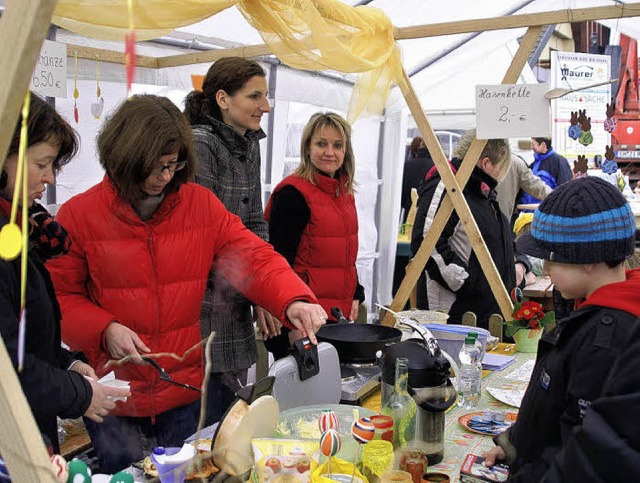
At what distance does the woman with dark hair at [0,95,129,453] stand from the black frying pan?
0.76 m

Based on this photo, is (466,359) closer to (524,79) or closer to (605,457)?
(605,457)

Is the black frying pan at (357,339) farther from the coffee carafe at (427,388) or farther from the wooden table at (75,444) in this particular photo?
the wooden table at (75,444)

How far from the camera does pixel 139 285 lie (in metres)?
1.87

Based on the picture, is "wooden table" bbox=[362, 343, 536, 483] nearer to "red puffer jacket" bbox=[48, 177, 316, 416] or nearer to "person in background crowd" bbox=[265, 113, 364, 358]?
"red puffer jacket" bbox=[48, 177, 316, 416]

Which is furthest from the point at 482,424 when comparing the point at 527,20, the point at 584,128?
the point at 584,128

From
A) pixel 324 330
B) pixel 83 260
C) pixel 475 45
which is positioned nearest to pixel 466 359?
pixel 324 330

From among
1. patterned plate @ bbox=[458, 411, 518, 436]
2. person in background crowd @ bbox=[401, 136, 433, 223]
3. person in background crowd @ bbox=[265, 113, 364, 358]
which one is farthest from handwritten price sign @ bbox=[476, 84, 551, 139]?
person in background crowd @ bbox=[401, 136, 433, 223]

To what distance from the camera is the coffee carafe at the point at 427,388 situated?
156 cm

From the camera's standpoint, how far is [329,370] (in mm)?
1824

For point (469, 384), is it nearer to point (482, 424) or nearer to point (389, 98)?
point (482, 424)

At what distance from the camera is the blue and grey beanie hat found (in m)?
1.37

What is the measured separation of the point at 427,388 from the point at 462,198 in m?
1.99

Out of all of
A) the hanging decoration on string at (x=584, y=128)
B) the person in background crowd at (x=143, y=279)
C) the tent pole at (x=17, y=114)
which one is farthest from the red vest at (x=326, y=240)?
the tent pole at (x=17, y=114)

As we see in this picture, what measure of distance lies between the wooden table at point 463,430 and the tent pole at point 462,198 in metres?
0.92
